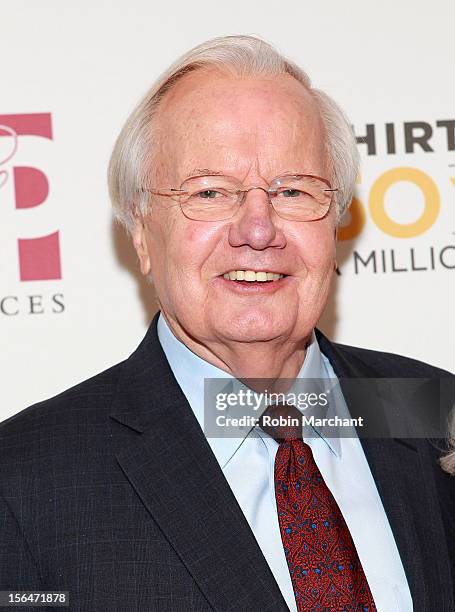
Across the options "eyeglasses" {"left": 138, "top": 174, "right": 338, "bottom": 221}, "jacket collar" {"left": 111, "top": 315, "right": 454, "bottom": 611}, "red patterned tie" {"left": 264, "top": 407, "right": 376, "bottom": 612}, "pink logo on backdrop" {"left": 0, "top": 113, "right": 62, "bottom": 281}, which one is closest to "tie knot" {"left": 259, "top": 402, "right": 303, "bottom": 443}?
"red patterned tie" {"left": 264, "top": 407, "right": 376, "bottom": 612}

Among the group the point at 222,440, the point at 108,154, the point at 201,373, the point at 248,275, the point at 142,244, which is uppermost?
the point at 108,154

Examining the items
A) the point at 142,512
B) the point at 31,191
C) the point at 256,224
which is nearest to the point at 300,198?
the point at 256,224

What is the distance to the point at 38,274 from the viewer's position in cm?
221

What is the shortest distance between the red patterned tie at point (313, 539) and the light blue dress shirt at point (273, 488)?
1.1 inches

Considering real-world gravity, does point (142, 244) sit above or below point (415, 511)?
above

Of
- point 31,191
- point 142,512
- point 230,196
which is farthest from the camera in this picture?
point 31,191

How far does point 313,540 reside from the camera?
1.62 metres

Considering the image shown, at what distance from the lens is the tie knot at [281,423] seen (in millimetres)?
1703

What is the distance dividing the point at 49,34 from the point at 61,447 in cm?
103

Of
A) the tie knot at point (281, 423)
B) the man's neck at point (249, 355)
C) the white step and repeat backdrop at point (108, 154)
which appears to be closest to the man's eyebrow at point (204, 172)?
the man's neck at point (249, 355)

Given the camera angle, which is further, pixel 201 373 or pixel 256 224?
pixel 201 373

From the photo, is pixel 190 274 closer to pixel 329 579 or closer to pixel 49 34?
pixel 329 579

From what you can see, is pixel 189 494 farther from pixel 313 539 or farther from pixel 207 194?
pixel 207 194

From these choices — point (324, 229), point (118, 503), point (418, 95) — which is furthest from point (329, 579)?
point (418, 95)
